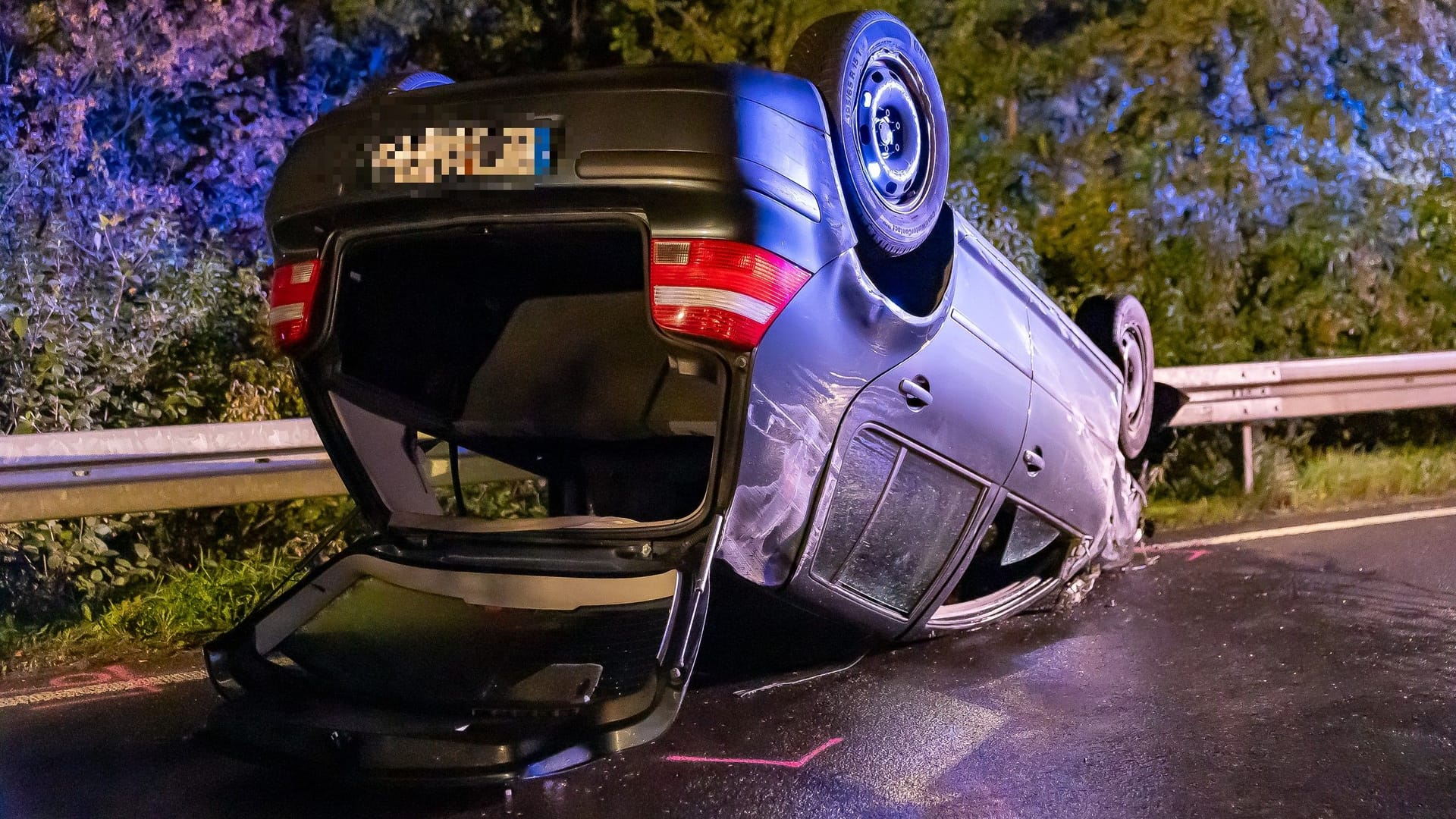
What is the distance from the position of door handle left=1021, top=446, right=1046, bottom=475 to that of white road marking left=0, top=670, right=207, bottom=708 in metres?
2.80

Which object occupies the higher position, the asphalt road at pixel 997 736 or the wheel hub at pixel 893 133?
the wheel hub at pixel 893 133

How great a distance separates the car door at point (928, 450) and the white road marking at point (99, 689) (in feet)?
7.20

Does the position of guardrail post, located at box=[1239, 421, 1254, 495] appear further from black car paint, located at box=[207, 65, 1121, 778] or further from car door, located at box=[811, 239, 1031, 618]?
black car paint, located at box=[207, 65, 1121, 778]

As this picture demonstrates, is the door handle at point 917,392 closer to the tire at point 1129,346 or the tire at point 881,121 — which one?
the tire at point 881,121

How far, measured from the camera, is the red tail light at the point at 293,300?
3084mm

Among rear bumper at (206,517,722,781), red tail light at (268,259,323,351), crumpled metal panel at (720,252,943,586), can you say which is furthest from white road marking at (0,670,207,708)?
crumpled metal panel at (720,252,943,586)

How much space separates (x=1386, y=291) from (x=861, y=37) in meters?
6.75

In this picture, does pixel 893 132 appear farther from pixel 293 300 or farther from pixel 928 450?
pixel 293 300

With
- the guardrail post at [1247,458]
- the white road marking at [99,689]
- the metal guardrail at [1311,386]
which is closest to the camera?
the white road marking at [99,689]

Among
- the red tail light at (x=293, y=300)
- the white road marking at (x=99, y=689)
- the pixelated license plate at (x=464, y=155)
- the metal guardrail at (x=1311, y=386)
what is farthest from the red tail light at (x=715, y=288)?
the metal guardrail at (x=1311, y=386)

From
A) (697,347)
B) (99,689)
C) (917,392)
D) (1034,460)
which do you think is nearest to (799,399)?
(697,347)

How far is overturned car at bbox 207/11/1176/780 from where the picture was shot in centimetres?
263

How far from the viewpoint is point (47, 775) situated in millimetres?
2930

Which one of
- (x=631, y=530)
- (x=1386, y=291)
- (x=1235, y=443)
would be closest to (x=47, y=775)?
(x=631, y=530)
